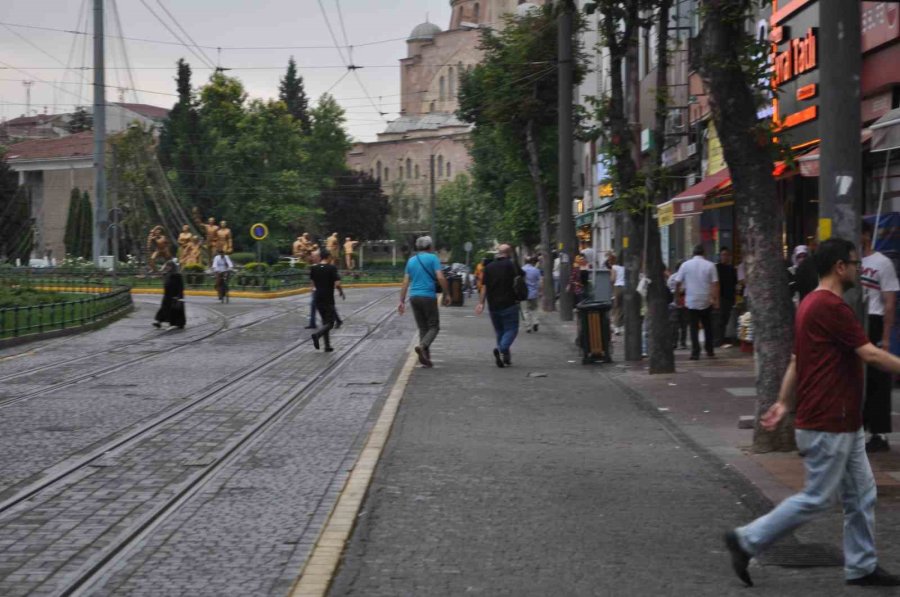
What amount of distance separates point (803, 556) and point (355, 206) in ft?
338

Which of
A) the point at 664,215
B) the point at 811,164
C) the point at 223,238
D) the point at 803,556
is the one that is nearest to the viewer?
the point at 803,556

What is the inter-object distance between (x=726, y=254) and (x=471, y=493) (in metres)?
15.0

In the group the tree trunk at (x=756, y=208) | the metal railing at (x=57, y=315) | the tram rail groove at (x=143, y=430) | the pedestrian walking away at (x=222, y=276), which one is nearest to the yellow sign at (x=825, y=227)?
the tree trunk at (x=756, y=208)

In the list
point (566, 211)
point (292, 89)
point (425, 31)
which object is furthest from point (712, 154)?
point (425, 31)

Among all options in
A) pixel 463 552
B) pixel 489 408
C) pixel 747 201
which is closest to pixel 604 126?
pixel 489 408

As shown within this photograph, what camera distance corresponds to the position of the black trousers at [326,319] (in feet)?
75.5

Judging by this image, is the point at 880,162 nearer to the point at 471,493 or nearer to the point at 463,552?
the point at 471,493

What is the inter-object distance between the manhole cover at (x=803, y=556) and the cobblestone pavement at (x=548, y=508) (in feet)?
0.34

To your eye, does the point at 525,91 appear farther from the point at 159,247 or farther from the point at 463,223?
the point at 463,223

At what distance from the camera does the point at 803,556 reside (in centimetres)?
716

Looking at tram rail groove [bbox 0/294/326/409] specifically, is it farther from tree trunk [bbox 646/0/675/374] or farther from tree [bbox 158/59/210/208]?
tree [bbox 158/59/210/208]

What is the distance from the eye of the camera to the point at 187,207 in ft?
297

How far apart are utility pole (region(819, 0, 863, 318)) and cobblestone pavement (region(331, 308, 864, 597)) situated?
2.14 meters

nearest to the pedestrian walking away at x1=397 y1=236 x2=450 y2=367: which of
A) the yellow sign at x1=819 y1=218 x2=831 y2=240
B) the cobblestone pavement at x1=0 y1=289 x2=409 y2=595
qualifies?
the cobblestone pavement at x1=0 y1=289 x2=409 y2=595
